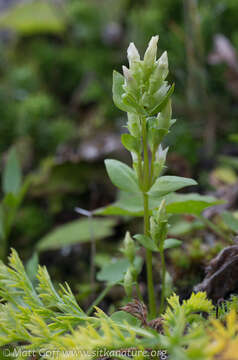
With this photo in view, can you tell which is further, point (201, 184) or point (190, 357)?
point (201, 184)

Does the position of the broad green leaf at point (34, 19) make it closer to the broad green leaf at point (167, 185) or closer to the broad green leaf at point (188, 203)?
the broad green leaf at point (188, 203)

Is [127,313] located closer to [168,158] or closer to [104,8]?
[168,158]

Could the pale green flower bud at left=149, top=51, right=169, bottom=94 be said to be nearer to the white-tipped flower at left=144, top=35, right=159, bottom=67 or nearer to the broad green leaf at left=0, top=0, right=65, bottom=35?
the white-tipped flower at left=144, top=35, right=159, bottom=67

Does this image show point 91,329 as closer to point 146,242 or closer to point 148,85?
point 146,242

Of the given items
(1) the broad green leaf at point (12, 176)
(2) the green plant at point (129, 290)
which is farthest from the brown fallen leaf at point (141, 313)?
(1) the broad green leaf at point (12, 176)

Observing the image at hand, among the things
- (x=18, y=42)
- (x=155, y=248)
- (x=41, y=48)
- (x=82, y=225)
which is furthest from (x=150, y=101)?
(x=18, y=42)

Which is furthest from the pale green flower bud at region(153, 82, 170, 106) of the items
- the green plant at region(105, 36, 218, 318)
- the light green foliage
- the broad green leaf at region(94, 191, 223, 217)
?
the light green foliage
